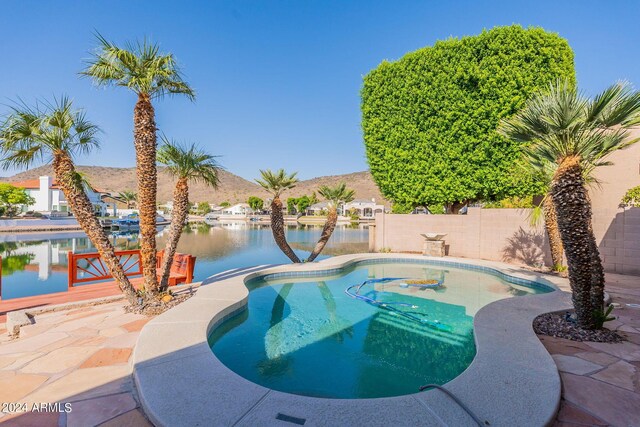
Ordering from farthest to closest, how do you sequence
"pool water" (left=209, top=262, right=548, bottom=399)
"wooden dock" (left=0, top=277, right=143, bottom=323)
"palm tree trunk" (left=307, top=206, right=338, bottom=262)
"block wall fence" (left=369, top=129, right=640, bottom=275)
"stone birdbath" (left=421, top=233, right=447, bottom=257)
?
"stone birdbath" (left=421, top=233, right=447, bottom=257) → "palm tree trunk" (left=307, top=206, right=338, bottom=262) → "block wall fence" (left=369, top=129, right=640, bottom=275) → "wooden dock" (left=0, top=277, right=143, bottom=323) → "pool water" (left=209, top=262, right=548, bottom=399)

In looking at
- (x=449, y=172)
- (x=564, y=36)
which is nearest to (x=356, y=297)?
(x=449, y=172)

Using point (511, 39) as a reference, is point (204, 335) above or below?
below

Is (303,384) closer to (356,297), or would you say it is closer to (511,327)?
(511,327)

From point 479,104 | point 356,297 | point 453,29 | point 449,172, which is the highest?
point 453,29

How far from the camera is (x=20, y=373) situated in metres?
3.38

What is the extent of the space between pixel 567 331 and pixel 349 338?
333 cm

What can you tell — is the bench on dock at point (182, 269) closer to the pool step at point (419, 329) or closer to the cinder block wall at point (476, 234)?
the pool step at point (419, 329)

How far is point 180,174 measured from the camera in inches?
268

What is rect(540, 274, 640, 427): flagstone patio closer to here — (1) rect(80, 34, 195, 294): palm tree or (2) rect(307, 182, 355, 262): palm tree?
(1) rect(80, 34, 195, 294): palm tree

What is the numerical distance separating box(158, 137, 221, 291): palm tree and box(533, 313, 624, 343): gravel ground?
684 cm

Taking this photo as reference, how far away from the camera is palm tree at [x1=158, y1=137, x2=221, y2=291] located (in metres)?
6.45

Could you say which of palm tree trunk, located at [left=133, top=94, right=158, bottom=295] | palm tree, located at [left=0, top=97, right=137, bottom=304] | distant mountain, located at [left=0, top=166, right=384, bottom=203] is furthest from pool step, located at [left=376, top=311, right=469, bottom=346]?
distant mountain, located at [left=0, top=166, right=384, bottom=203]

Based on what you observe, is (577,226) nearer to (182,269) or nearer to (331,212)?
(331,212)

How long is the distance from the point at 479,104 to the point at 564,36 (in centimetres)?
407
